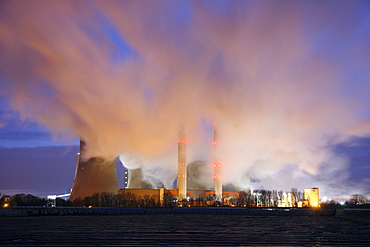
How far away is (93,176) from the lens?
78688mm

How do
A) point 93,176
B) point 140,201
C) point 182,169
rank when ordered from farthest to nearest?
1. point 182,169
2. point 140,201
3. point 93,176

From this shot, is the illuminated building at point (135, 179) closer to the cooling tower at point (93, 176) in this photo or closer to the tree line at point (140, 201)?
the tree line at point (140, 201)

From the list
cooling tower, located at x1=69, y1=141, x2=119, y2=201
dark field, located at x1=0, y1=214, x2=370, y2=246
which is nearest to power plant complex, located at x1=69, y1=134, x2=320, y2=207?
cooling tower, located at x1=69, y1=141, x2=119, y2=201

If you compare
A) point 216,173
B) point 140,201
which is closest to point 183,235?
point 140,201

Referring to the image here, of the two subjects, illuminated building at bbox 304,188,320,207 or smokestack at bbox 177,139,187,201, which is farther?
smokestack at bbox 177,139,187,201

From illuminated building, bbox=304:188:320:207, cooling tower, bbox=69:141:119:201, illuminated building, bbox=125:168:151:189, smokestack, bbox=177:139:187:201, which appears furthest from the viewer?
smokestack, bbox=177:139:187:201

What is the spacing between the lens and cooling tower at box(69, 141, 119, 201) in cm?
7869

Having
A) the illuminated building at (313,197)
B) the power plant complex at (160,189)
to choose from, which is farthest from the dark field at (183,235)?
the illuminated building at (313,197)

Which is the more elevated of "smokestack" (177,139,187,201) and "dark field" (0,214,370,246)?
"smokestack" (177,139,187,201)

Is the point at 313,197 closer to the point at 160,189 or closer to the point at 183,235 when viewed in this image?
the point at 160,189

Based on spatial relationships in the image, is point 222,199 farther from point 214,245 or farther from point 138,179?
point 214,245

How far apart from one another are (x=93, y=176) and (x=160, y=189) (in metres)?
28.4

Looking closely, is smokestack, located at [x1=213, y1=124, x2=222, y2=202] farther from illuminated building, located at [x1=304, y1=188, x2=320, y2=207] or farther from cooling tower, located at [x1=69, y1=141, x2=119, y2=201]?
cooling tower, located at [x1=69, y1=141, x2=119, y2=201]

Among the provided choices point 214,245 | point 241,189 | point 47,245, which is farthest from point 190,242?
point 241,189
